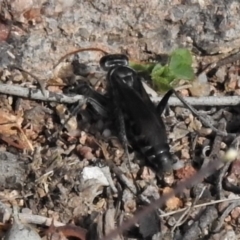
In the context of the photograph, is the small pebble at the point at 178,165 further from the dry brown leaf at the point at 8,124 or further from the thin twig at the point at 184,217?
the dry brown leaf at the point at 8,124

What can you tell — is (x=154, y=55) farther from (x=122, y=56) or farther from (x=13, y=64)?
(x=13, y=64)

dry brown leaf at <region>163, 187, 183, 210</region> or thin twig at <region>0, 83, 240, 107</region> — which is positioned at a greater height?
thin twig at <region>0, 83, 240, 107</region>

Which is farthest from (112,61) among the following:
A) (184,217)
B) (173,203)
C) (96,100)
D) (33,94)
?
(184,217)

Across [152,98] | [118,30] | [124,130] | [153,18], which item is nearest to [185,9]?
[153,18]

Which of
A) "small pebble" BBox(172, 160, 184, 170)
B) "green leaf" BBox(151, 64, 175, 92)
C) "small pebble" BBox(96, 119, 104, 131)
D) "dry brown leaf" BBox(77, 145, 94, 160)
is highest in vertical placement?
"green leaf" BBox(151, 64, 175, 92)

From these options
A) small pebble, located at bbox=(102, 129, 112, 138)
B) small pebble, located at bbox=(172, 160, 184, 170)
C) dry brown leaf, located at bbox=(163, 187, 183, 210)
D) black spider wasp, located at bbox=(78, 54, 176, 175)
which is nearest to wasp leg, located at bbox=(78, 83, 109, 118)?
black spider wasp, located at bbox=(78, 54, 176, 175)

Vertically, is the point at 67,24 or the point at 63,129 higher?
the point at 67,24

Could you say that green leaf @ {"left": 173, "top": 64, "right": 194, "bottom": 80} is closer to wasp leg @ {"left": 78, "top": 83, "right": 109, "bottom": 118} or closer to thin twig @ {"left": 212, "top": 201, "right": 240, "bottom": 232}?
wasp leg @ {"left": 78, "top": 83, "right": 109, "bottom": 118}
